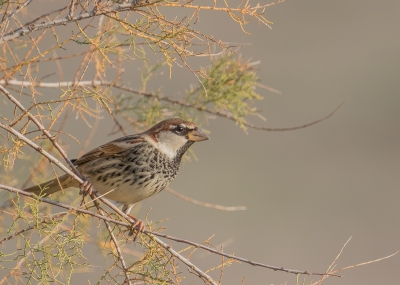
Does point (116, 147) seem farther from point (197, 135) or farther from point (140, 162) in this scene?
Result: point (197, 135)

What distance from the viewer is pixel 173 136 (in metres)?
3.94

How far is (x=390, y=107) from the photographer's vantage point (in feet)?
45.8

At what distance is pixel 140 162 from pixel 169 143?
0.63ft

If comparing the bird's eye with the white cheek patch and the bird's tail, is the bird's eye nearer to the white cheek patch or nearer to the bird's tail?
the white cheek patch

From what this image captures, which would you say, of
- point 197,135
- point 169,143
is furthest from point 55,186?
point 197,135

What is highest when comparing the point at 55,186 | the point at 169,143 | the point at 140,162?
the point at 169,143

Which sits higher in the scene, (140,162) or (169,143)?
(169,143)

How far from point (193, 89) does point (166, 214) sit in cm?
631

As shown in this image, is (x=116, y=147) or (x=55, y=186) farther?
(x=116, y=147)

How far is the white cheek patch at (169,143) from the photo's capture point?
12.9 feet

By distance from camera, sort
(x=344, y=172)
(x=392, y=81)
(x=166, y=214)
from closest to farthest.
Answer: (x=166, y=214), (x=344, y=172), (x=392, y=81)

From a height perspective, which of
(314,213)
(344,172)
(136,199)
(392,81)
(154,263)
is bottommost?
(154,263)

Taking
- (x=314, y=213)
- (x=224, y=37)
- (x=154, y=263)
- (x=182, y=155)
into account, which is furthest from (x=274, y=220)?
(x=154, y=263)

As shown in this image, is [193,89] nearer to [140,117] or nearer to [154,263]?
[140,117]
